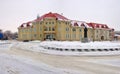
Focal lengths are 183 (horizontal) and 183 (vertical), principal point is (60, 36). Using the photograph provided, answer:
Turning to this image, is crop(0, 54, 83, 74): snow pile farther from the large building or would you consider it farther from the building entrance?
the building entrance

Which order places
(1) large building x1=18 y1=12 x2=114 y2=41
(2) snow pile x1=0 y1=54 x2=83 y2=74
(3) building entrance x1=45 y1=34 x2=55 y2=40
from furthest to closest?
(3) building entrance x1=45 y1=34 x2=55 y2=40, (1) large building x1=18 y1=12 x2=114 y2=41, (2) snow pile x1=0 y1=54 x2=83 y2=74

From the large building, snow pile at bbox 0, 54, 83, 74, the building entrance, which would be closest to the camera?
snow pile at bbox 0, 54, 83, 74

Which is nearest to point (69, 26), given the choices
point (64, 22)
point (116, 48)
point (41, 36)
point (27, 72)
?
point (64, 22)

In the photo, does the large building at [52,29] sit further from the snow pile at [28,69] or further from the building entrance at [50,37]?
the snow pile at [28,69]

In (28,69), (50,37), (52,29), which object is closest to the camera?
(28,69)

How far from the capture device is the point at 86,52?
27688 millimetres

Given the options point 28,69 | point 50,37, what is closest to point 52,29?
point 50,37

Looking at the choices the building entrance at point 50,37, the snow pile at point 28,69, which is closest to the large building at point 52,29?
the building entrance at point 50,37

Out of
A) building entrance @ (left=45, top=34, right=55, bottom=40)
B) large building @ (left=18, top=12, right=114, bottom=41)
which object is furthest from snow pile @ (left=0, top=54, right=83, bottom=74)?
building entrance @ (left=45, top=34, right=55, bottom=40)

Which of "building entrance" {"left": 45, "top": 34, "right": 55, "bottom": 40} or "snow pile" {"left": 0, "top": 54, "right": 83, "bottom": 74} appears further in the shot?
"building entrance" {"left": 45, "top": 34, "right": 55, "bottom": 40}

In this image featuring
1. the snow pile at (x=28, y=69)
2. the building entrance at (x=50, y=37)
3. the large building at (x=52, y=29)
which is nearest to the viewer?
the snow pile at (x=28, y=69)

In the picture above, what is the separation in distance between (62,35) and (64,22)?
4.43 metres

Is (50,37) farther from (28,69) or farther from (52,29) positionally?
(28,69)

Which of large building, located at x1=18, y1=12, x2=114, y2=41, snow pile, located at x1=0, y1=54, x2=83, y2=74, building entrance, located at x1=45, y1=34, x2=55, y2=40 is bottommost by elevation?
snow pile, located at x1=0, y1=54, x2=83, y2=74
